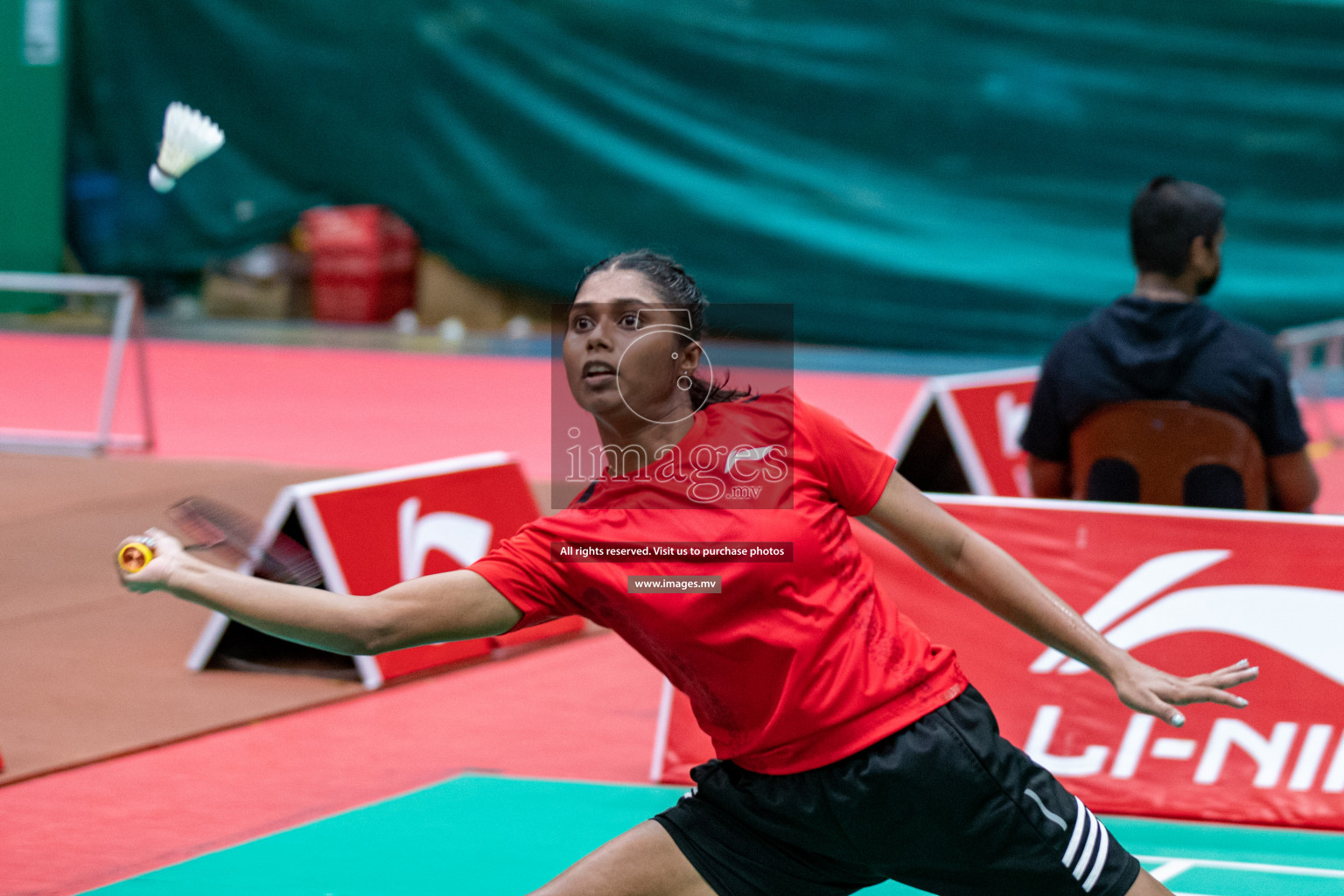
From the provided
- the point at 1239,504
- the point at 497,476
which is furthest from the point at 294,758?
the point at 1239,504

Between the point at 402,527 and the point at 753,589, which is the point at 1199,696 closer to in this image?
the point at 753,589

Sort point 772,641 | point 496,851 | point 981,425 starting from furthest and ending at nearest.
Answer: point 981,425 < point 496,851 < point 772,641

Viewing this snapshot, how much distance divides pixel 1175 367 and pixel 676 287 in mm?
2446

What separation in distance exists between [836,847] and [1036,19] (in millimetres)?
11994

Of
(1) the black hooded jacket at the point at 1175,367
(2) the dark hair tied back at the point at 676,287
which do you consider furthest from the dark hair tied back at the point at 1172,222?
(2) the dark hair tied back at the point at 676,287

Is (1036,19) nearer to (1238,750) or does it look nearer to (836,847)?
(1238,750)

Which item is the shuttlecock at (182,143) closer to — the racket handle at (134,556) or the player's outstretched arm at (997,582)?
the racket handle at (134,556)

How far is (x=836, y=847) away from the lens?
2.65m

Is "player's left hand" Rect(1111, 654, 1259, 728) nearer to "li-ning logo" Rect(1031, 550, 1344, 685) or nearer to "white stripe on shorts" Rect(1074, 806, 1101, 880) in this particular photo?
"white stripe on shorts" Rect(1074, 806, 1101, 880)

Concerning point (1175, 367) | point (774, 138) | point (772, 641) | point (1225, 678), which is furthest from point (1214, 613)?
point (774, 138)

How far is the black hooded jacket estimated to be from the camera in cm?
457

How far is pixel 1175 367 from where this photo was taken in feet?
15.2

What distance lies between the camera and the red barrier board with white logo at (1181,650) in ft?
14.2

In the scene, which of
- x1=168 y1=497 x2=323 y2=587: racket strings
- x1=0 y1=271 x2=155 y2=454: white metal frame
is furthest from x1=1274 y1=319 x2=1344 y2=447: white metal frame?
x1=168 y1=497 x2=323 y2=587: racket strings
